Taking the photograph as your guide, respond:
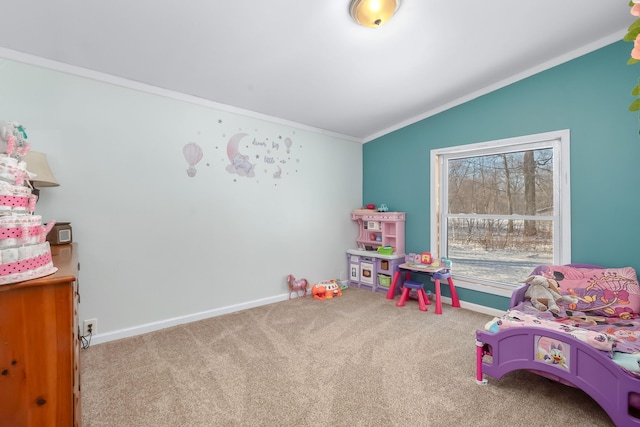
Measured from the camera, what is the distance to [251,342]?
2.37 metres

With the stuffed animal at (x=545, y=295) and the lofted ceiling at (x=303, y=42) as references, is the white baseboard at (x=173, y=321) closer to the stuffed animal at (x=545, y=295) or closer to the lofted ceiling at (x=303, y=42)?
the lofted ceiling at (x=303, y=42)

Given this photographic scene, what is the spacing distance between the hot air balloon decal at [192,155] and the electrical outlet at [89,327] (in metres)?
1.43

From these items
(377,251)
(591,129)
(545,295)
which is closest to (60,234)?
(377,251)

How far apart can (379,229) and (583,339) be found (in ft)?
8.42

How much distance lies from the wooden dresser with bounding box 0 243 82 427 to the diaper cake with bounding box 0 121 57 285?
0.05 m

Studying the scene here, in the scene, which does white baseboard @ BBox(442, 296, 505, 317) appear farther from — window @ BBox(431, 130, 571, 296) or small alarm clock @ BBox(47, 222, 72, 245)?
small alarm clock @ BBox(47, 222, 72, 245)

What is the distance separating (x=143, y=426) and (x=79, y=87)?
239cm

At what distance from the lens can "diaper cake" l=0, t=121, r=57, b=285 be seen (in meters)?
0.96

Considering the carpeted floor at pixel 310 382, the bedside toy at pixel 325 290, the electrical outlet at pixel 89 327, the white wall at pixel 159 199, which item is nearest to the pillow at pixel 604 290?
the carpeted floor at pixel 310 382

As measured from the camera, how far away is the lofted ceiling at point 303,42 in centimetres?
181

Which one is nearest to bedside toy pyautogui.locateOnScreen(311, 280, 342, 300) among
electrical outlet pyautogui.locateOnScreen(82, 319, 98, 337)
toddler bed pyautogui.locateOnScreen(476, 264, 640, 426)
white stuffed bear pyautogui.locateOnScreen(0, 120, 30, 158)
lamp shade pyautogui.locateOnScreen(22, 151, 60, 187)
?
toddler bed pyautogui.locateOnScreen(476, 264, 640, 426)

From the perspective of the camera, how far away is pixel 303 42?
2152 mm

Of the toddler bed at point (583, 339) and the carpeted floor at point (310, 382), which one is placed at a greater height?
the toddler bed at point (583, 339)

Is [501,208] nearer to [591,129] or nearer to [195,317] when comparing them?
[591,129]
